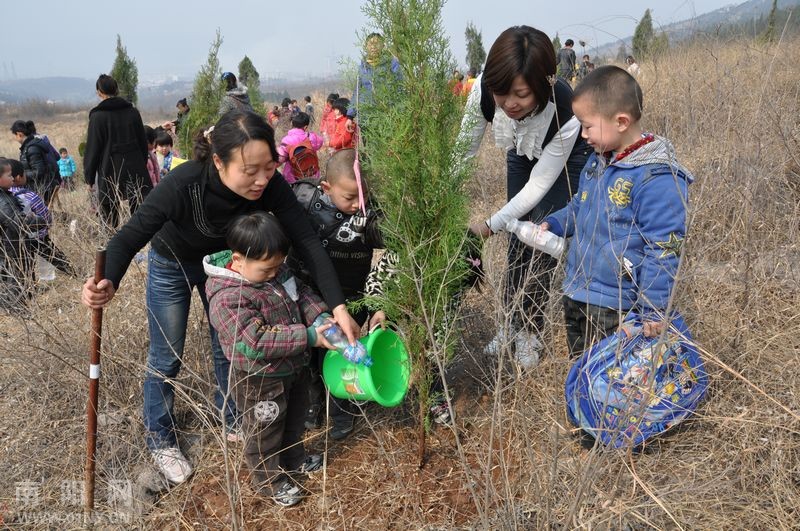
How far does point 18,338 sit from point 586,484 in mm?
3718

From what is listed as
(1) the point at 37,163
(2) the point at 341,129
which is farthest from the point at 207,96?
(1) the point at 37,163

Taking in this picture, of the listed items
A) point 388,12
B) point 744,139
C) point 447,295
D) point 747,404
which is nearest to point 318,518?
point 447,295

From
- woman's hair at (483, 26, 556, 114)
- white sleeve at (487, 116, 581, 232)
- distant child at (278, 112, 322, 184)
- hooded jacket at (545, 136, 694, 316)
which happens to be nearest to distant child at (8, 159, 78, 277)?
distant child at (278, 112, 322, 184)

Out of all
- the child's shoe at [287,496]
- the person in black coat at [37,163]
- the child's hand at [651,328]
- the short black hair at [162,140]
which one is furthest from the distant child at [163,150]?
the child's hand at [651,328]

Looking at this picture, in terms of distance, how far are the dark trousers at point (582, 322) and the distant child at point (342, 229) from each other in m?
0.92

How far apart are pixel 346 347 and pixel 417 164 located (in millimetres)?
806

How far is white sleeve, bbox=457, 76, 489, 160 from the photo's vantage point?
7.13ft

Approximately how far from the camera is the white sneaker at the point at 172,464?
2.45 m

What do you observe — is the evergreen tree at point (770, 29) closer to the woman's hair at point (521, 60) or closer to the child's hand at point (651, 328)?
the woman's hair at point (521, 60)

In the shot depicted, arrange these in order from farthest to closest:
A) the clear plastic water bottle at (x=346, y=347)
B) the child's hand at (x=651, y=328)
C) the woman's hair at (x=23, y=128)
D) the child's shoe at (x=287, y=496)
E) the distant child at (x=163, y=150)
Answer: the distant child at (x=163, y=150) → the woman's hair at (x=23, y=128) → the child's shoe at (x=287, y=496) → the clear plastic water bottle at (x=346, y=347) → the child's hand at (x=651, y=328)

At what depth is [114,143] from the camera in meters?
5.30

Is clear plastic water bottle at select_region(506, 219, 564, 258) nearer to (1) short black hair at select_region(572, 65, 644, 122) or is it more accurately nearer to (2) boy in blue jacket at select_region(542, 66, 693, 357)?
(2) boy in blue jacket at select_region(542, 66, 693, 357)

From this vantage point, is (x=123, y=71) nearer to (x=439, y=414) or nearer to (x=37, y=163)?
(x=37, y=163)

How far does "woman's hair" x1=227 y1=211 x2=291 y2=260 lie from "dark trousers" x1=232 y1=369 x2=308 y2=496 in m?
0.52
